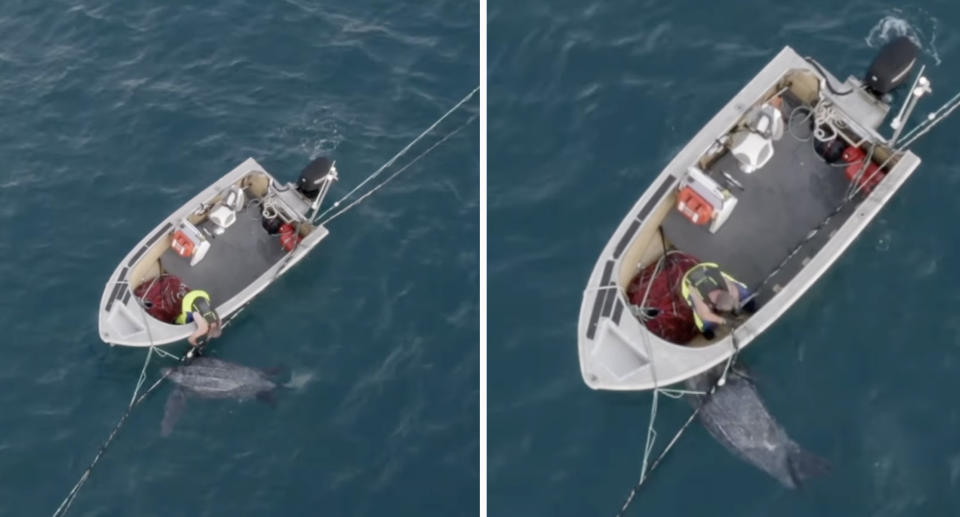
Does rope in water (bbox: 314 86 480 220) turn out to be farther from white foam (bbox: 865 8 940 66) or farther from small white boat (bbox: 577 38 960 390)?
white foam (bbox: 865 8 940 66)

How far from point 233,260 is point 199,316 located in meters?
3.18

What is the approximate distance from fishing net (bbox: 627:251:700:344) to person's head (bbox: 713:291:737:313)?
146cm

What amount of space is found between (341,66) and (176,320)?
10.5 metres

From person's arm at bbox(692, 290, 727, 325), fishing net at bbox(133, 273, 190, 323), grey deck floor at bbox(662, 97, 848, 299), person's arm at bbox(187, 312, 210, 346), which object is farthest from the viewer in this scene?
fishing net at bbox(133, 273, 190, 323)

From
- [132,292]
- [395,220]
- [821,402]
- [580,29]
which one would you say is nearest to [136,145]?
[132,292]

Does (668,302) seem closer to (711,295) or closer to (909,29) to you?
(711,295)

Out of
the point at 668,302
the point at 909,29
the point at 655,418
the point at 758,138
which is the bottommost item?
the point at 655,418

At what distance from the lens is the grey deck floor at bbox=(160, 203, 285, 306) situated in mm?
31672

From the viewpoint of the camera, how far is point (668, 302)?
91.7 ft

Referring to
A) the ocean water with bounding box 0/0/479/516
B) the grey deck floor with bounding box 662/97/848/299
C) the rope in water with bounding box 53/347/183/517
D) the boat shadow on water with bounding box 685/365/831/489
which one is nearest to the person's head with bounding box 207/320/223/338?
the ocean water with bounding box 0/0/479/516

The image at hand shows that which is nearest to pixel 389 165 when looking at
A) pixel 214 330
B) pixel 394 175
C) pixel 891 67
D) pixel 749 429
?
pixel 394 175

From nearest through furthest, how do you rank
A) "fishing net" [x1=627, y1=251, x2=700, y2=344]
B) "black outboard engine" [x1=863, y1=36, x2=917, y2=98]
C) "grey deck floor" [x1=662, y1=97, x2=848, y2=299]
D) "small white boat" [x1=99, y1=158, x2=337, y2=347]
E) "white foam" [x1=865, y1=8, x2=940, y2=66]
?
"fishing net" [x1=627, y1=251, x2=700, y2=344]
"grey deck floor" [x1=662, y1=97, x2=848, y2=299]
"black outboard engine" [x1=863, y1=36, x2=917, y2=98]
"small white boat" [x1=99, y1=158, x2=337, y2=347]
"white foam" [x1=865, y1=8, x2=940, y2=66]

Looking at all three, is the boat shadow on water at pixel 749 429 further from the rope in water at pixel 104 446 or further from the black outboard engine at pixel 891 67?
the rope in water at pixel 104 446

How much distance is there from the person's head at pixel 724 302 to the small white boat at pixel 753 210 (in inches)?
26.8
